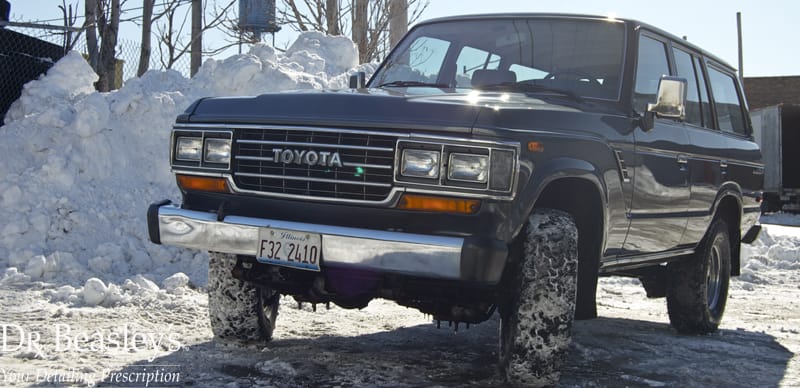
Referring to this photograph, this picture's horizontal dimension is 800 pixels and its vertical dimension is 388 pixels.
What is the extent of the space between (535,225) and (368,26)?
1627 centimetres

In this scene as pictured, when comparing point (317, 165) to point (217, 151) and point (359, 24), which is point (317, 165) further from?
point (359, 24)

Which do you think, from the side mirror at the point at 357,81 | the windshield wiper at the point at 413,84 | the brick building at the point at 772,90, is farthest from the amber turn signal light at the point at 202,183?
the brick building at the point at 772,90

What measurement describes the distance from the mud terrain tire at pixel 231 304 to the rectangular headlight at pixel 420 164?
137cm

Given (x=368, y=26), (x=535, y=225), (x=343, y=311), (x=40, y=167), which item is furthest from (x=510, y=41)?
(x=368, y=26)

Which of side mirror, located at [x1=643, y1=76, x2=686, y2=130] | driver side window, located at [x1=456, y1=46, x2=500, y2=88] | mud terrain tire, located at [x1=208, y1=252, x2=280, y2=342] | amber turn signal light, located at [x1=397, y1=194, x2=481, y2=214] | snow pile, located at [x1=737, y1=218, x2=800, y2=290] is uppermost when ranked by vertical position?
driver side window, located at [x1=456, y1=46, x2=500, y2=88]

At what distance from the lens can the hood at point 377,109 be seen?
4113 mm

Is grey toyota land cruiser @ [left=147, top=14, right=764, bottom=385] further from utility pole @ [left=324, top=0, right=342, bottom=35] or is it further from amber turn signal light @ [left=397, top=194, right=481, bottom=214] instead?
utility pole @ [left=324, top=0, right=342, bottom=35]

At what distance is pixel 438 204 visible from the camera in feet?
13.3

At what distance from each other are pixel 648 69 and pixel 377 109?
7.17 feet

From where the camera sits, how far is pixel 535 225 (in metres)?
4.23

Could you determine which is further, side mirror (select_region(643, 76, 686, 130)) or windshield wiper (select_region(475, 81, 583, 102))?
side mirror (select_region(643, 76, 686, 130))

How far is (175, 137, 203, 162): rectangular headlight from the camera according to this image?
4.75 m

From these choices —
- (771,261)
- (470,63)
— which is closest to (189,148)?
(470,63)

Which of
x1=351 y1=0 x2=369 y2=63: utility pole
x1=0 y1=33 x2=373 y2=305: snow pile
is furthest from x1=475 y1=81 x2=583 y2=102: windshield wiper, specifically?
x1=351 y1=0 x2=369 y2=63: utility pole
